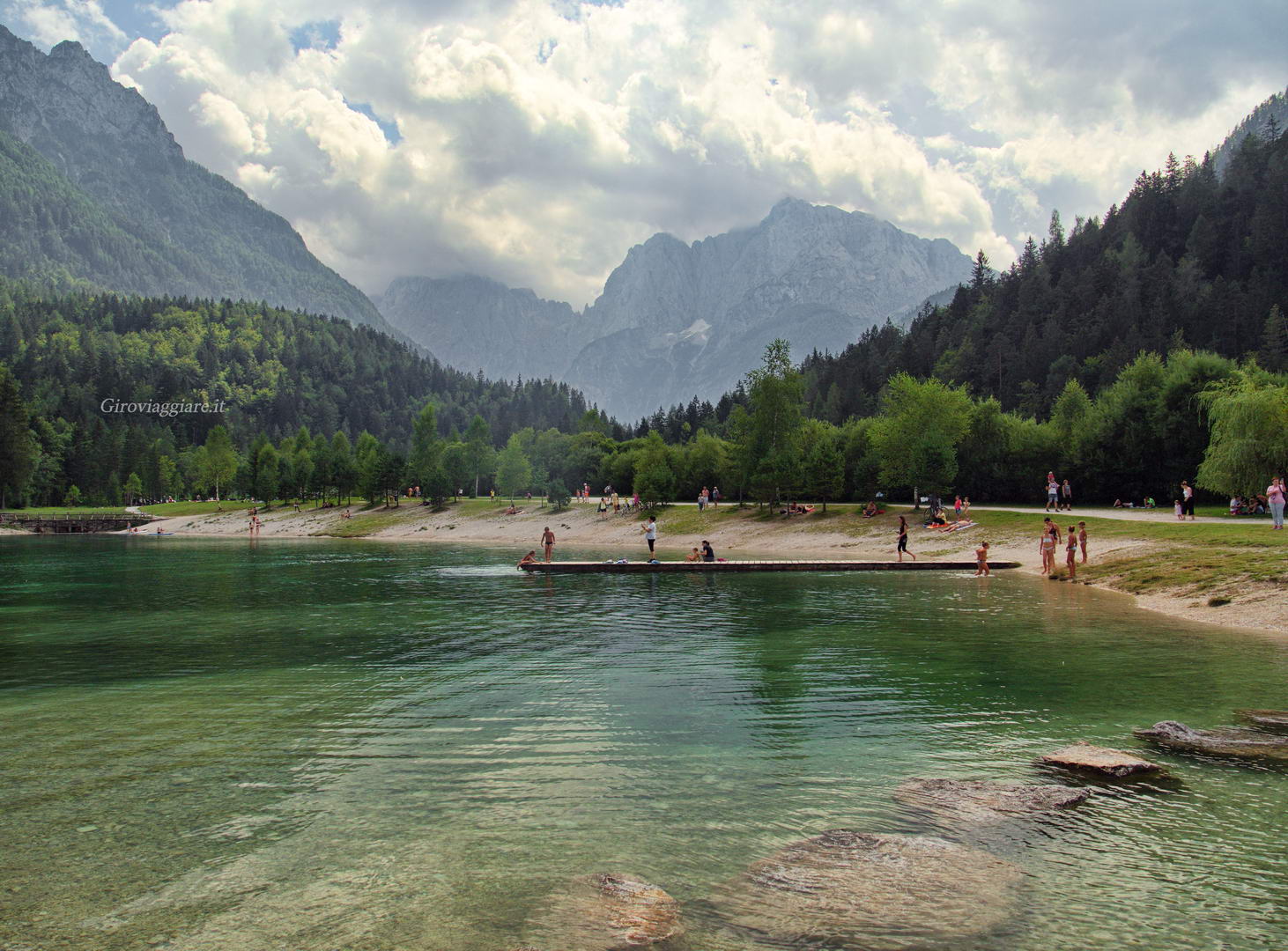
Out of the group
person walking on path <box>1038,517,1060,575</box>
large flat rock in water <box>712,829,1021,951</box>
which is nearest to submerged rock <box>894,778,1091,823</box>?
large flat rock in water <box>712,829,1021,951</box>

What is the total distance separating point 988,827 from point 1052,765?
3222mm

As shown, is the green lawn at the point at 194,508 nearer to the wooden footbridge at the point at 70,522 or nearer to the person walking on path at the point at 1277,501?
the wooden footbridge at the point at 70,522

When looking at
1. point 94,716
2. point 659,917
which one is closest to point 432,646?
point 94,716

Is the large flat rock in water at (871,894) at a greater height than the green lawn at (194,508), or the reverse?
the green lawn at (194,508)

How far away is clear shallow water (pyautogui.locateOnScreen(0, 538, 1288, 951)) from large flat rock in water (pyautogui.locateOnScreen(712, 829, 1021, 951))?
0.33 meters

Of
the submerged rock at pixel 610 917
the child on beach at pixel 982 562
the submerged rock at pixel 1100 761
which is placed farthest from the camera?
the child on beach at pixel 982 562

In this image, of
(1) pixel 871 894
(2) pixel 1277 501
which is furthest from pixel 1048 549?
(1) pixel 871 894

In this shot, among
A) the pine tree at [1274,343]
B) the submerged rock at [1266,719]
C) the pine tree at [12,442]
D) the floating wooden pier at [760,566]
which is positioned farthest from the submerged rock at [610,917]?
the pine tree at [12,442]

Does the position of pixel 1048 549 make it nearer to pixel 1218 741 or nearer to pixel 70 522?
pixel 1218 741

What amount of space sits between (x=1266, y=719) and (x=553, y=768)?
1343 centimetres

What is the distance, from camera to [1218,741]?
14094mm

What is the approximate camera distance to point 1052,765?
522 inches

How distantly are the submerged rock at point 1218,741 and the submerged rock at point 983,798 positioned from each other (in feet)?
11.1

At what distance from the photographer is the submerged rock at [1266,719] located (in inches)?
584
